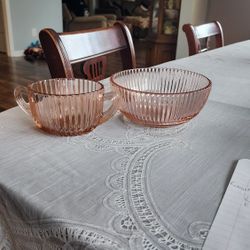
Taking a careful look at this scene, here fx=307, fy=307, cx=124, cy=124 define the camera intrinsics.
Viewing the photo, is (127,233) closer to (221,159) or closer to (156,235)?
(156,235)

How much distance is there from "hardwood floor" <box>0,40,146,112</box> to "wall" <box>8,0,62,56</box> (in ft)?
0.93

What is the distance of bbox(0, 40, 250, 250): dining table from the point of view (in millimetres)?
328

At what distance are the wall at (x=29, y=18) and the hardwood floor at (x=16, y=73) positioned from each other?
282mm

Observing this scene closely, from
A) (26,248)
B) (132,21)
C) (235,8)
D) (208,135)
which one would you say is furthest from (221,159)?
(132,21)

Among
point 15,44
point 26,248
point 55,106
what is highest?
point 55,106

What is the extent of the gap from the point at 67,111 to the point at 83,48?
0.44m

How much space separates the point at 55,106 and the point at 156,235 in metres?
0.27

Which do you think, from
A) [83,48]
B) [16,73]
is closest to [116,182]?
[83,48]

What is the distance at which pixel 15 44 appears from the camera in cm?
409

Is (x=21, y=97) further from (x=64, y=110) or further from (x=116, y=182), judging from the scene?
(x=116, y=182)

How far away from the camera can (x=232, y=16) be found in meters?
2.88

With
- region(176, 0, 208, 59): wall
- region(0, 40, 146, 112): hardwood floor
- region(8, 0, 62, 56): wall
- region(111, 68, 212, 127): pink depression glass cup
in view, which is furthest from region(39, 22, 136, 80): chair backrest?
region(8, 0, 62, 56): wall

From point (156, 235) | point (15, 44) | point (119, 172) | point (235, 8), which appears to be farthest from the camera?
point (15, 44)

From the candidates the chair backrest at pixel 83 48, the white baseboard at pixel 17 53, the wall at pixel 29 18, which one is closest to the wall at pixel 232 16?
the chair backrest at pixel 83 48
